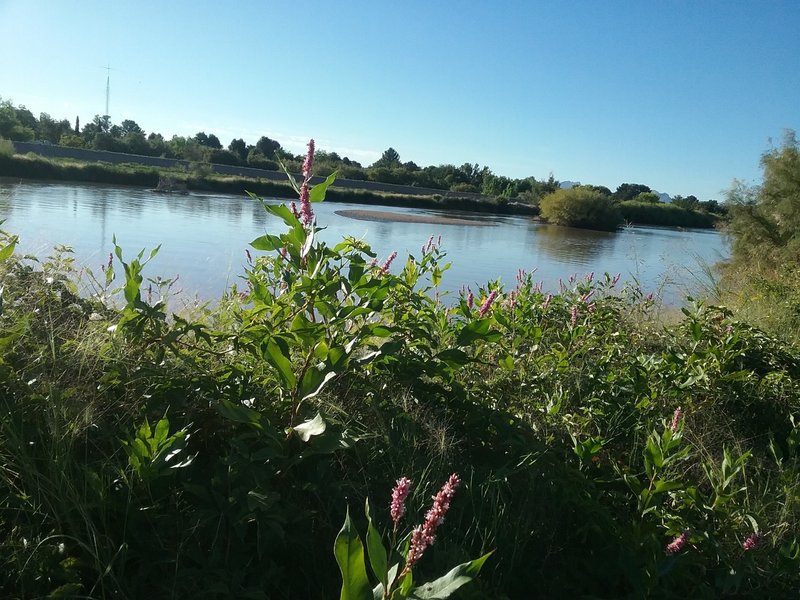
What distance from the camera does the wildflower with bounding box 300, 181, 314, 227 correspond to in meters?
2.03

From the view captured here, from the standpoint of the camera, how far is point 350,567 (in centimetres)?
112

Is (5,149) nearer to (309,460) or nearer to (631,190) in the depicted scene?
(309,460)

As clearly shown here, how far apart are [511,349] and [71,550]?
2072 mm

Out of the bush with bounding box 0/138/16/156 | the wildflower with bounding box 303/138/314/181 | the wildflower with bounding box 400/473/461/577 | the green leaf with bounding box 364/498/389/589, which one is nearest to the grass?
the wildflower with bounding box 303/138/314/181

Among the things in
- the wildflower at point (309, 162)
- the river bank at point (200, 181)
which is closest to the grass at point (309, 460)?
the wildflower at point (309, 162)

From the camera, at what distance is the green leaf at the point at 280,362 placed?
1.82 m

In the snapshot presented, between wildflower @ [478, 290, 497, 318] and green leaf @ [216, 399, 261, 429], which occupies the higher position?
wildflower @ [478, 290, 497, 318]

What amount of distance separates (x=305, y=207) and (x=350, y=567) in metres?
1.20

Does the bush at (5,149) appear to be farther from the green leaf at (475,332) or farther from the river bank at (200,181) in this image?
the green leaf at (475,332)

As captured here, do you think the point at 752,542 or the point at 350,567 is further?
the point at 752,542

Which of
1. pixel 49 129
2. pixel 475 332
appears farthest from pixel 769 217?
pixel 49 129

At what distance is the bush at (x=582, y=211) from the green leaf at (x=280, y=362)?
41.2 metres

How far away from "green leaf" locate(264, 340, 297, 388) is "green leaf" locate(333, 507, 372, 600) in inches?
29.8

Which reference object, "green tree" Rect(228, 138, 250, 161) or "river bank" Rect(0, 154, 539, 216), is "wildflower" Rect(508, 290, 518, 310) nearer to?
"river bank" Rect(0, 154, 539, 216)
